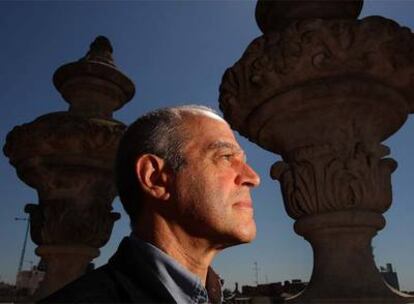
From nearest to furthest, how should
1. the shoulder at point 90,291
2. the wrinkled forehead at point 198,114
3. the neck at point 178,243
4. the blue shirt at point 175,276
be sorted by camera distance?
the shoulder at point 90,291 → the blue shirt at point 175,276 → the neck at point 178,243 → the wrinkled forehead at point 198,114

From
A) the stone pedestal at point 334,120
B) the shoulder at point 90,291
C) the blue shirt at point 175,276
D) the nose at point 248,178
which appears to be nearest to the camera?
the shoulder at point 90,291

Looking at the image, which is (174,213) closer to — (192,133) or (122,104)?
(192,133)

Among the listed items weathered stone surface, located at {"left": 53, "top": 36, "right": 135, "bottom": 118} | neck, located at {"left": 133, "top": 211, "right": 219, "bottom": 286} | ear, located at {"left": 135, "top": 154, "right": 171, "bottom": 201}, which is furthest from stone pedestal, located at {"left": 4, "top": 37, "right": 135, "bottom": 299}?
neck, located at {"left": 133, "top": 211, "right": 219, "bottom": 286}

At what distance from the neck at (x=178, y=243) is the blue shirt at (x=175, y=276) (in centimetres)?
11

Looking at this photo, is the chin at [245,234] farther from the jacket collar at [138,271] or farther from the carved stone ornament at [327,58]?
the carved stone ornament at [327,58]

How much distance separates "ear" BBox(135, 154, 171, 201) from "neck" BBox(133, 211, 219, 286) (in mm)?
109

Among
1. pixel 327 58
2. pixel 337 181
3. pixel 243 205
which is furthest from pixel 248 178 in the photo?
pixel 327 58

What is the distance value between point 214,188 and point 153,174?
26cm

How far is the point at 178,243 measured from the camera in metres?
1.48

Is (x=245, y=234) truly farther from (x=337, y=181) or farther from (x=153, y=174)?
(x=337, y=181)

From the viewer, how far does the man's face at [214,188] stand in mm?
1474

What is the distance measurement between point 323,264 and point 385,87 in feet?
4.16

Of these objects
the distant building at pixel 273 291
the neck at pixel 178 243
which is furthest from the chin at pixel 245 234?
the distant building at pixel 273 291

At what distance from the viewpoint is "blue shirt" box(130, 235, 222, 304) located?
50.4 inches
